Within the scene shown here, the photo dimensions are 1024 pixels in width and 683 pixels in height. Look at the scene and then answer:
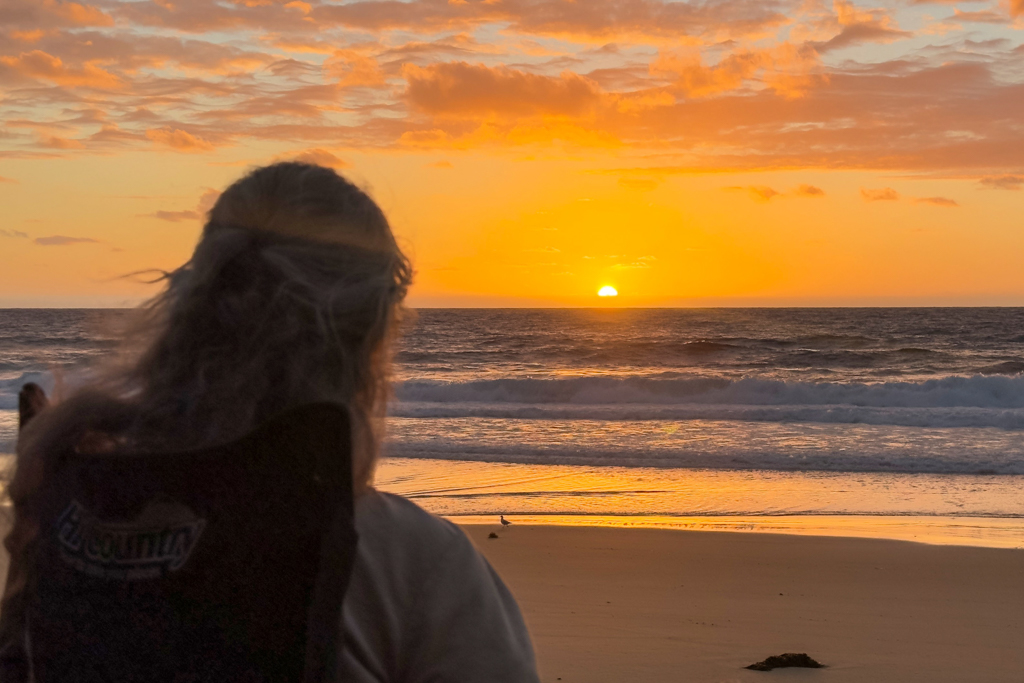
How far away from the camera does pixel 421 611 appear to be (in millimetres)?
1054

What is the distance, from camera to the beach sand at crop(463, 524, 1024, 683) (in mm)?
4250

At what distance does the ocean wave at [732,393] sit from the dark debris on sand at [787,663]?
15836mm

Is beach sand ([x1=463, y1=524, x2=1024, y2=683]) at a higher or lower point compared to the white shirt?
lower

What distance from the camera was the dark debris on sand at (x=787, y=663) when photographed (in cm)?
415

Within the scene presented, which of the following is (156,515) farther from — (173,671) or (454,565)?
(454,565)

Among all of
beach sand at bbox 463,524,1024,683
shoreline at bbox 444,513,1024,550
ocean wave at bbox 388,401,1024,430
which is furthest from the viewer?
ocean wave at bbox 388,401,1024,430

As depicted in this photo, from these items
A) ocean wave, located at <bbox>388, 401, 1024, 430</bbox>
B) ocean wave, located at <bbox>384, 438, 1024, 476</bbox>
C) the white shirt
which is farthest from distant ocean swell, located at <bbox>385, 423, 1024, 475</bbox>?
the white shirt

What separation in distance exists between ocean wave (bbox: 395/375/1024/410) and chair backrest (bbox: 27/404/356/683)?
19.3 metres

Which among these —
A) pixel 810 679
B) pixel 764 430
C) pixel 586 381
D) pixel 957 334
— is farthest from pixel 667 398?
pixel 957 334

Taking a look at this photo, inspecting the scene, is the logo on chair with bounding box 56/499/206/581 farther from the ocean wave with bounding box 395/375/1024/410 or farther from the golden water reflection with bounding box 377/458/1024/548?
the ocean wave with bounding box 395/375/1024/410

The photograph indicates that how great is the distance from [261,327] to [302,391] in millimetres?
93

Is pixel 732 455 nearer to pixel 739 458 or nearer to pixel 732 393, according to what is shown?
pixel 739 458

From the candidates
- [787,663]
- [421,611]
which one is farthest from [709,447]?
[421,611]

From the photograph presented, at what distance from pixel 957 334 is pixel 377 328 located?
5215 centimetres
